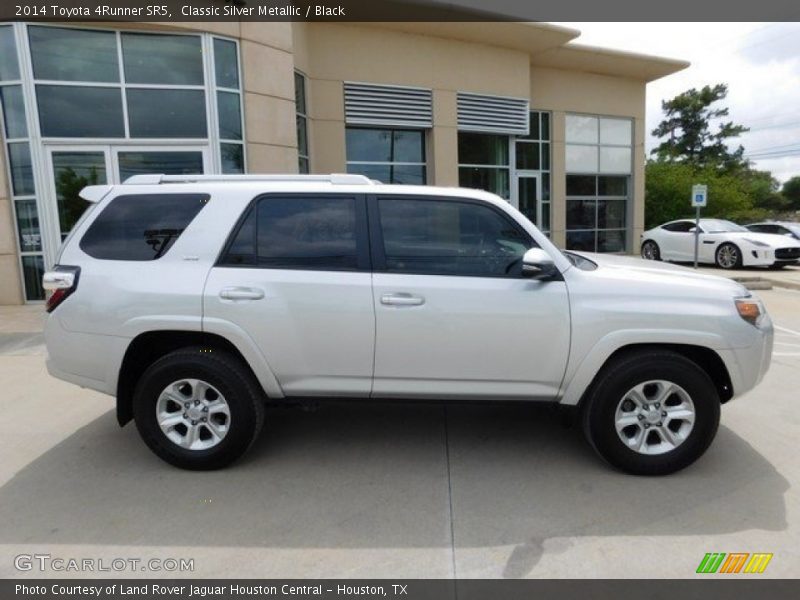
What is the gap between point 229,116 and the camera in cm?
991

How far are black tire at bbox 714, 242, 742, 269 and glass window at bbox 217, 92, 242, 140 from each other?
12722 mm

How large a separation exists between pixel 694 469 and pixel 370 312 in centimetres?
238

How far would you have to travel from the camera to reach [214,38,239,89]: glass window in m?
9.66

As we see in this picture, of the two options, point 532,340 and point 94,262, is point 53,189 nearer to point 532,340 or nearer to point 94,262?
point 94,262

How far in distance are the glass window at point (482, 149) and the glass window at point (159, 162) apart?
25.5 ft

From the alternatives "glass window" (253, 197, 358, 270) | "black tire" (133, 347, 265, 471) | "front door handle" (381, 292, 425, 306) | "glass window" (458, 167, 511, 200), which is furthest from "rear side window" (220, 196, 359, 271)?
"glass window" (458, 167, 511, 200)

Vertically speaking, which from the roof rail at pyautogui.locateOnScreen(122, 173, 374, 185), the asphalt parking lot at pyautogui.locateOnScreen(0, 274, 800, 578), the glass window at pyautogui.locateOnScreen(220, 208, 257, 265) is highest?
the roof rail at pyautogui.locateOnScreen(122, 173, 374, 185)

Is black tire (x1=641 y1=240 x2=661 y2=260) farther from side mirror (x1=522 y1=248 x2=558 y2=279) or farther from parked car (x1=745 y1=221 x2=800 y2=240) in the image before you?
side mirror (x1=522 y1=248 x2=558 y2=279)

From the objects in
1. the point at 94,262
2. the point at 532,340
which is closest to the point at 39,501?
the point at 94,262

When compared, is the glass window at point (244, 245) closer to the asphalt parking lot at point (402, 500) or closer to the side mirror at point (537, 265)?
the asphalt parking lot at point (402, 500)

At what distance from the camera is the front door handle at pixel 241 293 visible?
344 cm

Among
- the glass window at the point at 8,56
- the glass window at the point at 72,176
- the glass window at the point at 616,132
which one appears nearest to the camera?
the glass window at the point at 8,56
